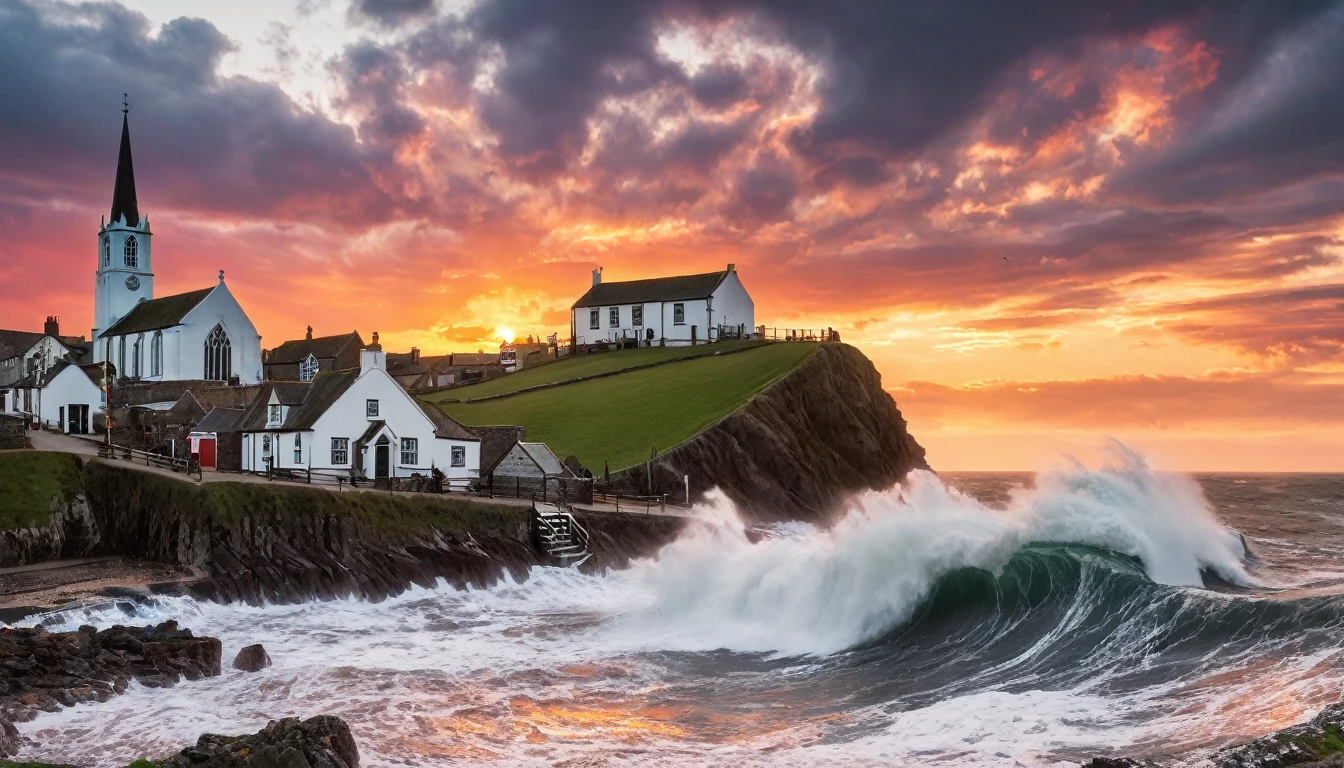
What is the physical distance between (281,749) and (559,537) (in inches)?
1027

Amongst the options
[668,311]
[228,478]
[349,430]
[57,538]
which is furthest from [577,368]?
[57,538]

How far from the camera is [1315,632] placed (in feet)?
58.7

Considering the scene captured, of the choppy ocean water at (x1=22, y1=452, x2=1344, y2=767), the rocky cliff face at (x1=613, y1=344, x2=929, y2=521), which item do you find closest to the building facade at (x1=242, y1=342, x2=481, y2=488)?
the rocky cliff face at (x1=613, y1=344, x2=929, y2=521)

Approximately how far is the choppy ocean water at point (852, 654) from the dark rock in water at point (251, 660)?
0.28 m

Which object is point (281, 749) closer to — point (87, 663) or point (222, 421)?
point (87, 663)

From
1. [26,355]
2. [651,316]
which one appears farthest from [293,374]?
[651,316]

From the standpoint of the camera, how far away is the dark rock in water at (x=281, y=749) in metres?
13.3

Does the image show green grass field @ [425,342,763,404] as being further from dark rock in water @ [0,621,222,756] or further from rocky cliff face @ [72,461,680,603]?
dark rock in water @ [0,621,222,756]

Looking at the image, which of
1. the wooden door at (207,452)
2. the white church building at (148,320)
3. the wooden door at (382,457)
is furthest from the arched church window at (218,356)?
the wooden door at (382,457)

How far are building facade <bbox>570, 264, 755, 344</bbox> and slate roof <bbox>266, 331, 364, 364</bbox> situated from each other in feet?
58.8

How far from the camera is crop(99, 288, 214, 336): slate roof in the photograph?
62.4m

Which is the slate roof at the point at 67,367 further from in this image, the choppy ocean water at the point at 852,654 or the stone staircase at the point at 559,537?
the choppy ocean water at the point at 852,654

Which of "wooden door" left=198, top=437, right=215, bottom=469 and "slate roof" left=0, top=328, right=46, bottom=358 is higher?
"slate roof" left=0, top=328, right=46, bottom=358

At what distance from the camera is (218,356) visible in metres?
63.1
